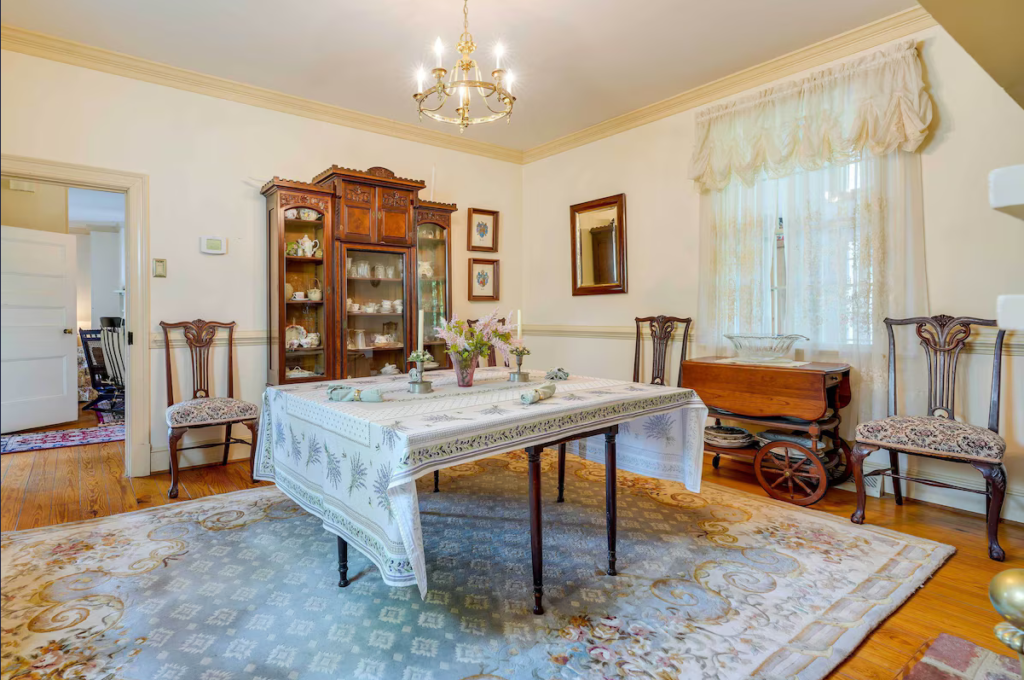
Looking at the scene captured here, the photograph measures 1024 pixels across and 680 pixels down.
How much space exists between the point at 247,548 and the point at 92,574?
0.54 meters

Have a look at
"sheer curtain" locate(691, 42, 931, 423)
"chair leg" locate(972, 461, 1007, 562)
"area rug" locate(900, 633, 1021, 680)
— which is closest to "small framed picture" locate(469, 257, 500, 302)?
"sheer curtain" locate(691, 42, 931, 423)

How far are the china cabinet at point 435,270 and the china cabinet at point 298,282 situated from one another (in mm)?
796

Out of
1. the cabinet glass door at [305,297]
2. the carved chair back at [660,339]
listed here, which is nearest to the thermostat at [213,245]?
the cabinet glass door at [305,297]

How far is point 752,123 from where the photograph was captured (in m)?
3.43

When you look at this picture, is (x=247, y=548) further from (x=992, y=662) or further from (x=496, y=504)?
(x=992, y=662)

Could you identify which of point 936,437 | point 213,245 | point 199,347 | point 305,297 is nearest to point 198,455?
point 199,347

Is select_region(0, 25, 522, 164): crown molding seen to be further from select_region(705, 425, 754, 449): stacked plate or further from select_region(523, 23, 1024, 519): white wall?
select_region(705, 425, 754, 449): stacked plate

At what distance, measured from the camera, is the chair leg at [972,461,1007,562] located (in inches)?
87.3

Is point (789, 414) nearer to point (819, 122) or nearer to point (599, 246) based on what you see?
point (819, 122)

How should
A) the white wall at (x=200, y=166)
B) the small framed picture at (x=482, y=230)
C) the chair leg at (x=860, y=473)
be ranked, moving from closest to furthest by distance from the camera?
1. the chair leg at (x=860, y=473)
2. the white wall at (x=200, y=166)
3. the small framed picture at (x=482, y=230)

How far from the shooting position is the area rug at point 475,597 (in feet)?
5.21

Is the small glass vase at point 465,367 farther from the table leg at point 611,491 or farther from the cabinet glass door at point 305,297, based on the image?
the cabinet glass door at point 305,297

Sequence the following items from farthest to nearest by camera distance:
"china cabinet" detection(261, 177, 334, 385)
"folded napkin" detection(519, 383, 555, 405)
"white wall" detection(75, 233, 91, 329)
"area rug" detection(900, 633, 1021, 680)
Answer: "china cabinet" detection(261, 177, 334, 385), "folded napkin" detection(519, 383, 555, 405), "area rug" detection(900, 633, 1021, 680), "white wall" detection(75, 233, 91, 329)

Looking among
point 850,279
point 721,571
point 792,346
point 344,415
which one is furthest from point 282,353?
point 850,279
